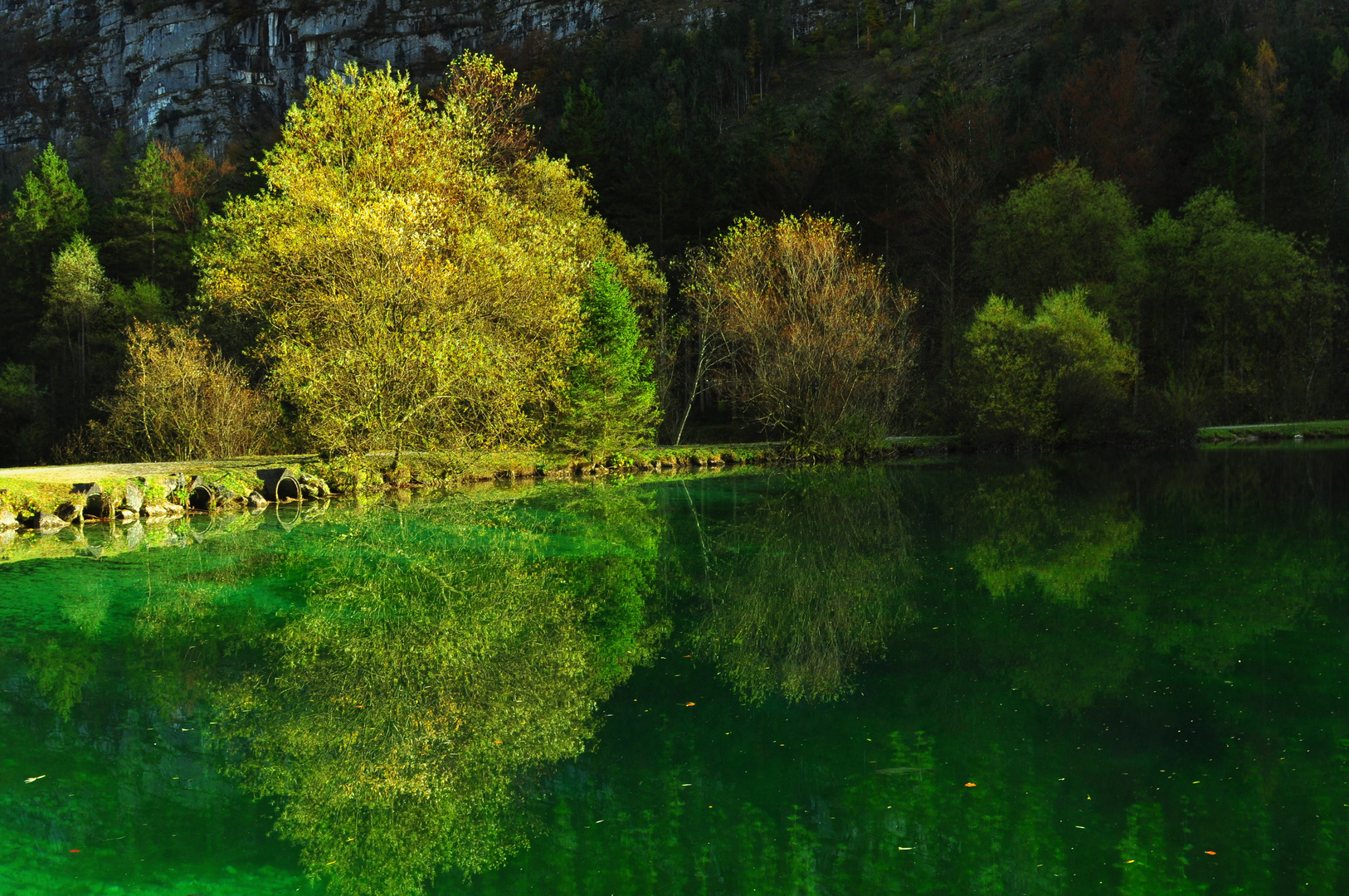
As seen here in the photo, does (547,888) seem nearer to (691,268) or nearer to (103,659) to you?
(103,659)

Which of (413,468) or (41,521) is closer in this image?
(41,521)

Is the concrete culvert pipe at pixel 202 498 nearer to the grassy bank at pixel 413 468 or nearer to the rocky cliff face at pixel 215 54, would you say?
the grassy bank at pixel 413 468

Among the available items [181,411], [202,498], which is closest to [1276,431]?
[202,498]

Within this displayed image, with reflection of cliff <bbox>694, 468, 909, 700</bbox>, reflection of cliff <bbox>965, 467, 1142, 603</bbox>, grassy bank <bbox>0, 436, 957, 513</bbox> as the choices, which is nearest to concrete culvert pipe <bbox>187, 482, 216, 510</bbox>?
grassy bank <bbox>0, 436, 957, 513</bbox>

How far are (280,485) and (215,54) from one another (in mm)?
108567

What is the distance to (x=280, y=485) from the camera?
23125 millimetres

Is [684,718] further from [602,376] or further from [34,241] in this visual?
[34,241]

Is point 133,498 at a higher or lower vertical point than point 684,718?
higher

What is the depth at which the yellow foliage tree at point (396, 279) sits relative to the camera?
23.0 meters

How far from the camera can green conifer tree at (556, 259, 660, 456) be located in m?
29.2

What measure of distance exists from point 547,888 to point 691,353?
38849mm

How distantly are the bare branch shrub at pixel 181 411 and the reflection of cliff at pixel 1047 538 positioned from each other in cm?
1944

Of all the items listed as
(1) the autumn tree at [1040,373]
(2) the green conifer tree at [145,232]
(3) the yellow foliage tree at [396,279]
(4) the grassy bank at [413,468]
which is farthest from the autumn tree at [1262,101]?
(2) the green conifer tree at [145,232]

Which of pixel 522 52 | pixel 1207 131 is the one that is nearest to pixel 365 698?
pixel 1207 131
